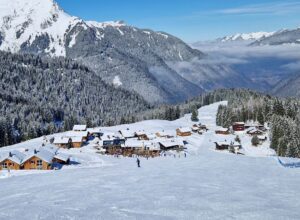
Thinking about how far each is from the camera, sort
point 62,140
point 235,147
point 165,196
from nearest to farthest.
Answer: point 165,196 → point 62,140 → point 235,147

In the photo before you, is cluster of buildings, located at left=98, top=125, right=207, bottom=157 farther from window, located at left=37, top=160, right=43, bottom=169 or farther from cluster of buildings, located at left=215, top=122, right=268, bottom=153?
window, located at left=37, top=160, right=43, bottom=169

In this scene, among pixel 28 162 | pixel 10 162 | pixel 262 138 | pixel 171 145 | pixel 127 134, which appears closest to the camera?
pixel 10 162

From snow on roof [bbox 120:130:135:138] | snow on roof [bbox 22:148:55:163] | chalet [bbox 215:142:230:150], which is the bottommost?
snow on roof [bbox 22:148:55:163]

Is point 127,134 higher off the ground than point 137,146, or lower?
higher

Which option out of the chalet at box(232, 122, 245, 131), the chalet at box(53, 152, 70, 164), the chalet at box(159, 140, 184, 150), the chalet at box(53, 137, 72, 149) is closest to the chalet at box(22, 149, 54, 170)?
the chalet at box(53, 152, 70, 164)

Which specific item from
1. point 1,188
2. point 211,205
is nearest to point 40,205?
point 211,205

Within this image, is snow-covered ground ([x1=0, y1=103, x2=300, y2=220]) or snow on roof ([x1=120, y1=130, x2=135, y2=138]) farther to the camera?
snow on roof ([x1=120, y1=130, x2=135, y2=138])

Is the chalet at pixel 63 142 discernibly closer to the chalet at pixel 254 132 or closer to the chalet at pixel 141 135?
the chalet at pixel 141 135

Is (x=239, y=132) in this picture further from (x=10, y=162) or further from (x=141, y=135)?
(x=10, y=162)

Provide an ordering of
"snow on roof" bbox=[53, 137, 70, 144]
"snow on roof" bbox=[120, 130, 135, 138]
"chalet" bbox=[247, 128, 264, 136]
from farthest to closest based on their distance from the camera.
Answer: "chalet" bbox=[247, 128, 264, 136]
"snow on roof" bbox=[120, 130, 135, 138]
"snow on roof" bbox=[53, 137, 70, 144]

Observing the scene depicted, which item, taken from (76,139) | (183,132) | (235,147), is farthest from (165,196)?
(183,132)

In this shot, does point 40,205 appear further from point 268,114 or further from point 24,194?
point 268,114

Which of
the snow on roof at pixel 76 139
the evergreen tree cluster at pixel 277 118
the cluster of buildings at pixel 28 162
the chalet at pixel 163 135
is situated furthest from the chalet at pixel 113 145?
the evergreen tree cluster at pixel 277 118
